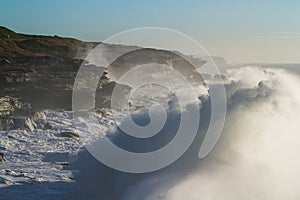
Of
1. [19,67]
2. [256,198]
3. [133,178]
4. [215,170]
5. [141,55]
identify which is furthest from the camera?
[141,55]

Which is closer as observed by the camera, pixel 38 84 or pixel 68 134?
pixel 68 134

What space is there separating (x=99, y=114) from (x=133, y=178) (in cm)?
2186

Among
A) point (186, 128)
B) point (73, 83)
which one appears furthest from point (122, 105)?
point (186, 128)

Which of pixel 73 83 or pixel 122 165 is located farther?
pixel 73 83

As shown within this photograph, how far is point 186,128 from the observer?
13.9 meters

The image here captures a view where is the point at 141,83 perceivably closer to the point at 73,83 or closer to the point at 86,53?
the point at 86,53

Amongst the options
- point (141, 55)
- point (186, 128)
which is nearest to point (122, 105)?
point (186, 128)

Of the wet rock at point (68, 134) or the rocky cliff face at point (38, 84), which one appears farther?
the rocky cliff face at point (38, 84)

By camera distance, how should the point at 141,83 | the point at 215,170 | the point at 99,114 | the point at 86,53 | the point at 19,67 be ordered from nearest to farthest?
1. the point at 215,170
2. the point at 99,114
3. the point at 19,67
4. the point at 141,83
5. the point at 86,53

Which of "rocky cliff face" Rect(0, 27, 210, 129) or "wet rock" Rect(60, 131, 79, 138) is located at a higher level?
"rocky cliff face" Rect(0, 27, 210, 129)

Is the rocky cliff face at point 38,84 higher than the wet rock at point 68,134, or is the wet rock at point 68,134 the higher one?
the rocky cliff face at point 38,84

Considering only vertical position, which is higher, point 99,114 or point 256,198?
point 256,198

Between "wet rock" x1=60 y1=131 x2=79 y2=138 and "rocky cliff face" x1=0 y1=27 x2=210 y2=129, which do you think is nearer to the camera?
"wet rock" x1=60 y1=131 x2=79 y2=138

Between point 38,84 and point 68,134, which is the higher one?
point 38,84
